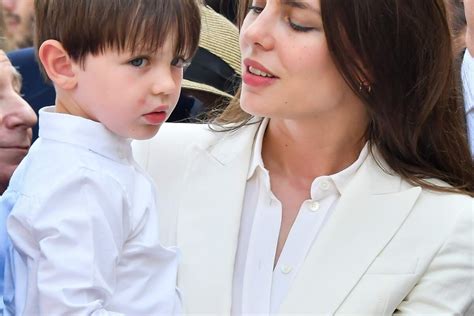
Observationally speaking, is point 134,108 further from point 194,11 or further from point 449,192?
point 449,192

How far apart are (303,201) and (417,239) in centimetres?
32

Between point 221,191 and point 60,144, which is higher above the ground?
point 60,144

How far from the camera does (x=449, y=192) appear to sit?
2.65 meters

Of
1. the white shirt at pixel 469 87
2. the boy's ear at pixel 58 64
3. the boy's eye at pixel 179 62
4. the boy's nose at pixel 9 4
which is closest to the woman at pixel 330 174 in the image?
the boy's eye at pixel 179 62

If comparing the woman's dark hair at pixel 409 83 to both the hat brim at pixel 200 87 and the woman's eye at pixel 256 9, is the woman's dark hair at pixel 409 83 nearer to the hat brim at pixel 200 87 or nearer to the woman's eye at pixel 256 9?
the woman's eye at pixel 256 9

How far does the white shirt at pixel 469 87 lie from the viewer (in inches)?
134

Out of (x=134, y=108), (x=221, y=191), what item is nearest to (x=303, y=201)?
(x=221, y=191)

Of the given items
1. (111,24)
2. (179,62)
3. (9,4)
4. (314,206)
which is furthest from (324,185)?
(9,4)

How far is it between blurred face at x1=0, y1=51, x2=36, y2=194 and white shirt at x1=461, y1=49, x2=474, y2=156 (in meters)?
1.44

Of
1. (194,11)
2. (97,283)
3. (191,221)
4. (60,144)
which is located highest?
(194,11)

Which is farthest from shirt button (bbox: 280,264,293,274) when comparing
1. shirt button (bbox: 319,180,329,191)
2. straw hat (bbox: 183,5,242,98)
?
straw hat (bbox: 183,5,242,98)

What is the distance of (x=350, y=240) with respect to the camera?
8.52ft

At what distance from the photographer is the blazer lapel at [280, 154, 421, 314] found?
2527 millimetres

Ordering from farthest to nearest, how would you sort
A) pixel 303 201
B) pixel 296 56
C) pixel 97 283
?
pixel 303 201 → pixel 296 56 → pixel 97 283
